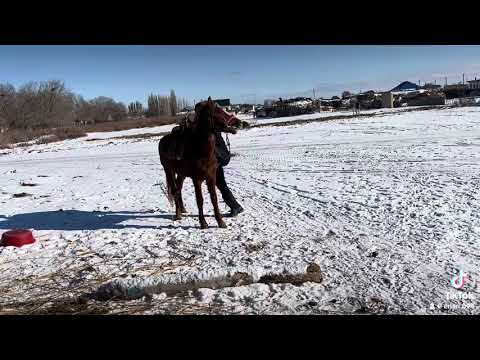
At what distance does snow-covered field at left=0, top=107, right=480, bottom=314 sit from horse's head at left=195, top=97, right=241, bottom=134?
174cm

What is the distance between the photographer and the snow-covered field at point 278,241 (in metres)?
3.91

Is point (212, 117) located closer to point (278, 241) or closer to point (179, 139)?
point (179, 139)

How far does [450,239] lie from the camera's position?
16.7ft

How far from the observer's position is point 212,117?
577 cm

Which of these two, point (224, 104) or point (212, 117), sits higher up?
point (224, 104)

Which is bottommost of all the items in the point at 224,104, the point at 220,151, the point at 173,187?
the point at 173,187

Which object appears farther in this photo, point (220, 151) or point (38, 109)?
point (38, 109)

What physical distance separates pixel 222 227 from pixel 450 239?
3.48 metres

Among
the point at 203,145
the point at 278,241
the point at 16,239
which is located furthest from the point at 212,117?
the point at 16,239

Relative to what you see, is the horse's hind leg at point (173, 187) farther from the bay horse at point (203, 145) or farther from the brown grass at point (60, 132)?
the brown grass at point (60, 132)

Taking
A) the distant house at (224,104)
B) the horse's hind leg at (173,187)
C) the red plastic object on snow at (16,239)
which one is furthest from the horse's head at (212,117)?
the red plastic object on snow at (16,239)

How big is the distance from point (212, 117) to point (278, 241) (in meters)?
2.22
